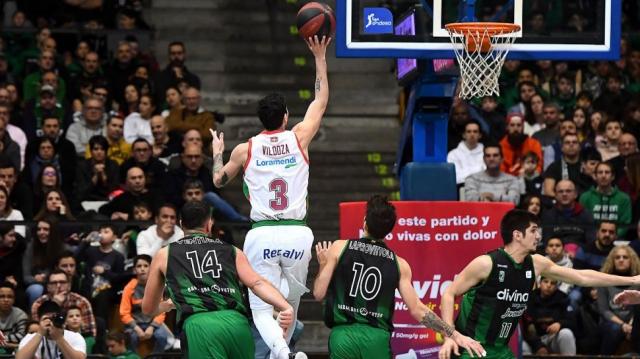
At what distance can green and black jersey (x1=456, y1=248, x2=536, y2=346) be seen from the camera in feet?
41.4

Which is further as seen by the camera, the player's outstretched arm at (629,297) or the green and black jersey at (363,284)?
the player's outstretched arm at (629,297)

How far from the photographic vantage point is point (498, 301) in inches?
497

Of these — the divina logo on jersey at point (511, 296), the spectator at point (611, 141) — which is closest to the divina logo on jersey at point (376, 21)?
the divina logo on jersey at point (511, 296)

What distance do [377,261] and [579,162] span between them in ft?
26.0

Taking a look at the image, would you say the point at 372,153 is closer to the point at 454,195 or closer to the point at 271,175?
the point at 454,195

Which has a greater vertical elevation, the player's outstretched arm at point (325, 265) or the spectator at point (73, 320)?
the player's outstretched arm at point (325, 265)

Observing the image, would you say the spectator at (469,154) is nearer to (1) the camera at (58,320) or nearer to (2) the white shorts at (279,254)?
(1) the camera at (58,320)

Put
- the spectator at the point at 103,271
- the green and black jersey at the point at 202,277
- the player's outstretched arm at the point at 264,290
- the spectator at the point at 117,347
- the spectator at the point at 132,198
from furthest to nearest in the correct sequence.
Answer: the spectator at the point at 132,198
the spectator at the point at 103,271
the spectator at the point at 117,347
the green and black jersey at the point at 202,277
the player's outstretched arm at the point at 264,290

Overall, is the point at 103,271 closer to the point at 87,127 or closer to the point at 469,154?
the point at 87,127

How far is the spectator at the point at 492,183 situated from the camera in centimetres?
1855

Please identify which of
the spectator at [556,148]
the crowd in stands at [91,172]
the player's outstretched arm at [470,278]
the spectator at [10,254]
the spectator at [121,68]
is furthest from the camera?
the spectator at [121,68]

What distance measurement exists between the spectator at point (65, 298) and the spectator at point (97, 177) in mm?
2425

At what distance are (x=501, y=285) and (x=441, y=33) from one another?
118 inches

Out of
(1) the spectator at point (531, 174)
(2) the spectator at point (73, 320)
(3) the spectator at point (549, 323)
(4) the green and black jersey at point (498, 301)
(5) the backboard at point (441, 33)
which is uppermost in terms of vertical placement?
(5) the backboard at point (441, 33)
